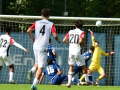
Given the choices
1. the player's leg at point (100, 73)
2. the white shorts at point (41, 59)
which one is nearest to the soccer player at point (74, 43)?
the white shorts at point (41, 59)

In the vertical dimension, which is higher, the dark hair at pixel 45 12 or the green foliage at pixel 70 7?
the dark hair at pixel 45 12

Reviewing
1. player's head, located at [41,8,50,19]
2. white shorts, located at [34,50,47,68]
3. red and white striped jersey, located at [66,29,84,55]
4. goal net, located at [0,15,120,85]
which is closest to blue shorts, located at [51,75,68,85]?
red and white striped jersey, located at [66,29,84,55]

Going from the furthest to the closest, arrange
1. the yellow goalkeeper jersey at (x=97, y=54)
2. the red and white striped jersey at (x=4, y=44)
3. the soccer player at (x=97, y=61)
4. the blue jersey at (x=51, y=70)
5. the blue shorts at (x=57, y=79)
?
the yellow goalkeeper jersey at (x=97, y=54), the soccer player at (x=97, y=61), the blue jersey at (x=51, y=70), the blue shorts at (x=57, y=79), the red and white striped jersey at (x=4, y=44)

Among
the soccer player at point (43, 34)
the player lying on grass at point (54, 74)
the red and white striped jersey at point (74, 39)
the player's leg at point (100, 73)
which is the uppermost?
the soccer player at point (43, 34)

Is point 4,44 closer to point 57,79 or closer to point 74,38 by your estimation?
point 57,79

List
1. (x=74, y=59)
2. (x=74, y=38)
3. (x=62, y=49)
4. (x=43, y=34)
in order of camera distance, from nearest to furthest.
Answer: (x=43, y=34)
(x=74, y=38)
(x=74, y=59)
(x=62, y=49)

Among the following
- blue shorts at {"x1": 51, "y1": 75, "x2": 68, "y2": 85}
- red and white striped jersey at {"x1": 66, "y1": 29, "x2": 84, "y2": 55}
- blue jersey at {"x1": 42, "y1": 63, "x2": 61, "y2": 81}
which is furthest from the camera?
blue jersey at {"x1": 42, "y1": 63, "x2": 61, "y2": 81}

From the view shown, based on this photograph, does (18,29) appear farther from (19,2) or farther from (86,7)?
(86,7)

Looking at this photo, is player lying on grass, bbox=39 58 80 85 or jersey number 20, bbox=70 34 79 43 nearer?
jersey number 20, bbox=70 34 79 43

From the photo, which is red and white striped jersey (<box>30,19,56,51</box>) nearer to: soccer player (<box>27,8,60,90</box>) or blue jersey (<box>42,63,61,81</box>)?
soccer player (<box>27,8,60,90</box>)

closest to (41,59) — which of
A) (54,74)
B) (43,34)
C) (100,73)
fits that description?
(43,34)

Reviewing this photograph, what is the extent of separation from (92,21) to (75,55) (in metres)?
6.69

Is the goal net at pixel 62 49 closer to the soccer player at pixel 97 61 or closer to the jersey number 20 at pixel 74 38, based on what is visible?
the soccer player at pixel 97 61

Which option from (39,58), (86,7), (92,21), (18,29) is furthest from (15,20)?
(86,7)
